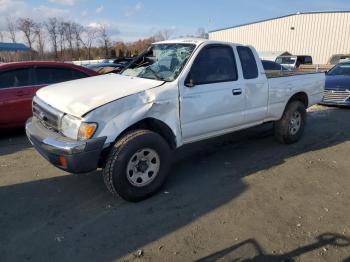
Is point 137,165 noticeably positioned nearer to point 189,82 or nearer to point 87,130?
point 87,130

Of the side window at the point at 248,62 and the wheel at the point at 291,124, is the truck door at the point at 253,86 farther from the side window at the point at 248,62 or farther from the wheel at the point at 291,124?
the wheel at the point at 291,124

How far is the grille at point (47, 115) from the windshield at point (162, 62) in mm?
1329

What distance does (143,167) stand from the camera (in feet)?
13.7

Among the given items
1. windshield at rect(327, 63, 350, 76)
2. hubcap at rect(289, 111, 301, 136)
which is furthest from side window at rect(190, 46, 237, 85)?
windshield at rect(327, 63, 350, 76)

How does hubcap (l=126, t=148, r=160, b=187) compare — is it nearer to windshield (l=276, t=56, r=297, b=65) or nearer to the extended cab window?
the extended cab window

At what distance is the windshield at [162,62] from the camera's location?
4602mm

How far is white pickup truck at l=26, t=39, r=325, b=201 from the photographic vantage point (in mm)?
3783

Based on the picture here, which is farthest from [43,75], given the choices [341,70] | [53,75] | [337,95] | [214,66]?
[341,70]

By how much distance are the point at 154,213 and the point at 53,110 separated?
5.56 ft

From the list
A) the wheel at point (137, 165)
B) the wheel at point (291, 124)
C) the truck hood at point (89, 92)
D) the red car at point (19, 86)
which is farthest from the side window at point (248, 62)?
the red car at point (19, 86)

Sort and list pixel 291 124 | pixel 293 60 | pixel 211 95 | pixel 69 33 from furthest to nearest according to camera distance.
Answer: pixel 69 33 → pixel 293 60 → pixel 291 124 → pixel 211 95

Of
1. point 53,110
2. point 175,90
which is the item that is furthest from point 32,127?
point 175,90

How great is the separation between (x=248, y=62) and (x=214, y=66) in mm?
821

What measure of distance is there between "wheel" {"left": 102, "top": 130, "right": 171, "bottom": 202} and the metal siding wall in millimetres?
37829
